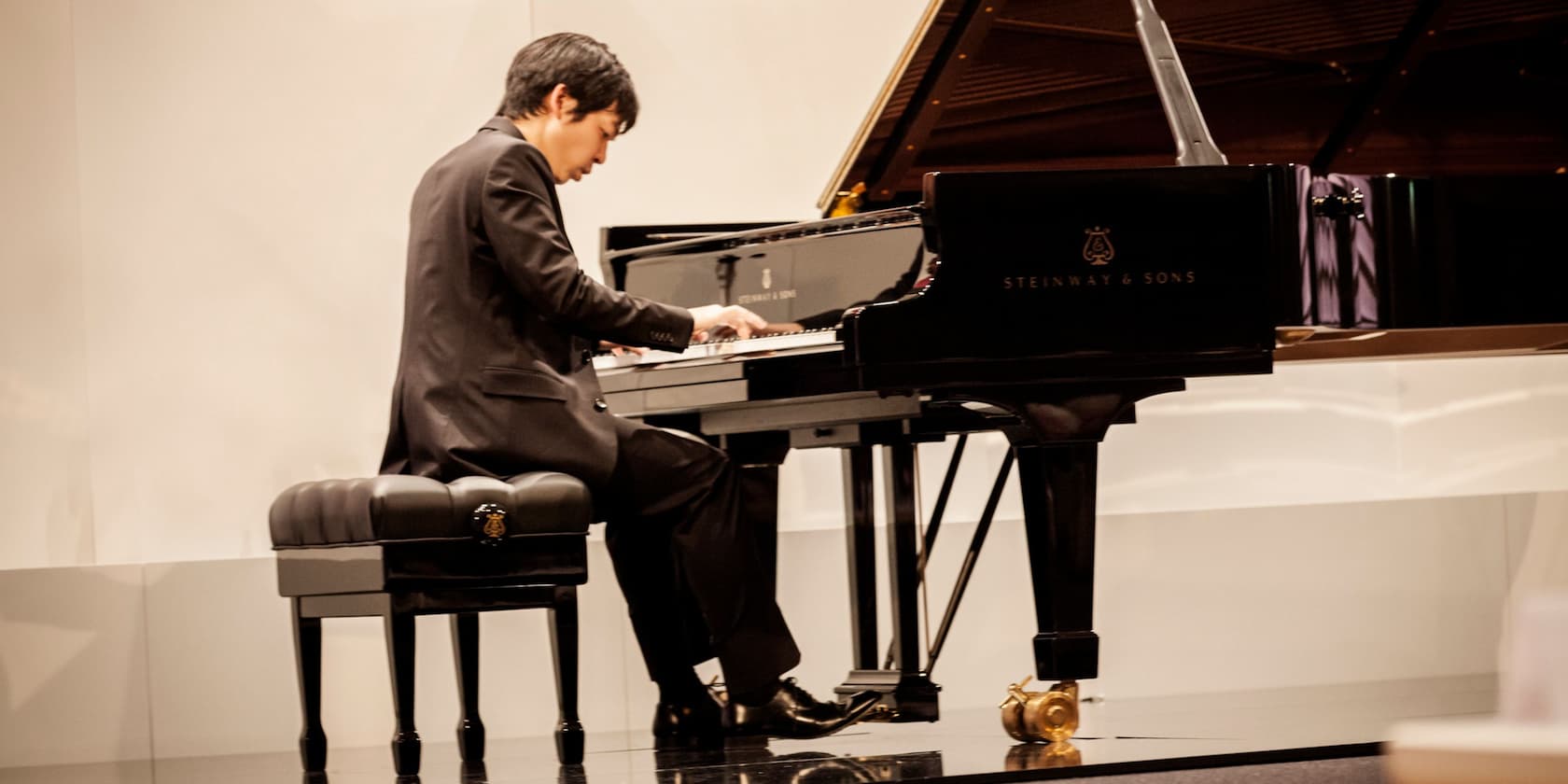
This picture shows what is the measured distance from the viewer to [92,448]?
4719mm

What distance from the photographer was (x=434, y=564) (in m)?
3.23

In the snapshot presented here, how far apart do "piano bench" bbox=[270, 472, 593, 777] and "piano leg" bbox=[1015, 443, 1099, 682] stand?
2.59ft

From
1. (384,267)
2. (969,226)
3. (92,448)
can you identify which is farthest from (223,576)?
(969,226)

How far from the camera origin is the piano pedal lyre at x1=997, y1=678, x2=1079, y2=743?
3.31 m

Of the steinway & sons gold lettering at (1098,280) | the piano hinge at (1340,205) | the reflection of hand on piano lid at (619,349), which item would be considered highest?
the piano hinge at (1340,205)

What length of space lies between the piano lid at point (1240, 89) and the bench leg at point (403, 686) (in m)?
1.36

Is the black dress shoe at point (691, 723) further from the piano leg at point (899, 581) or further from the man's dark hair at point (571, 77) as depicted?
the man's dark hair at point (571, 77)

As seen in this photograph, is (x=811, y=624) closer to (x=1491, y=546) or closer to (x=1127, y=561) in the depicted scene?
(x=1127, y=561)

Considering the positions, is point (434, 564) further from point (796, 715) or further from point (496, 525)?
point (796, 715)

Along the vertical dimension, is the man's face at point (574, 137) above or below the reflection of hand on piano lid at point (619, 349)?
above

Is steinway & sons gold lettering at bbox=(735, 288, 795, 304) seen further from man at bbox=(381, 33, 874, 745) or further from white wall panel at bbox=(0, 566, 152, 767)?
white wall panel at bbox=(0, 566, 152, 767)

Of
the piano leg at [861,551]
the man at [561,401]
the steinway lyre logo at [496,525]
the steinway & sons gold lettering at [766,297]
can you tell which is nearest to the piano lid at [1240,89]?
the steinway & sons gold lettering at [766,297]

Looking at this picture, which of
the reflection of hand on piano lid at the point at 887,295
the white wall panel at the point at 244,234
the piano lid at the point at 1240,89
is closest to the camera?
the reflection of hand on piano lid at the point at 887,295

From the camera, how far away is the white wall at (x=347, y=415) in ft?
15.2
